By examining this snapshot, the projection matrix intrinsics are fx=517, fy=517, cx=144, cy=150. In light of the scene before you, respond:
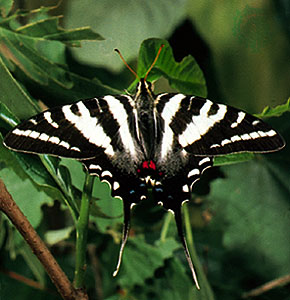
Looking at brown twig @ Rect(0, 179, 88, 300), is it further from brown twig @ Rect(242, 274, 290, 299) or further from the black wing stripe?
brown twig @ Rect(242, 274, 290, 299)

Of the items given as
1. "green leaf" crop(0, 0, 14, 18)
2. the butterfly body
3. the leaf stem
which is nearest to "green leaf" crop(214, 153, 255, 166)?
the butterfly body

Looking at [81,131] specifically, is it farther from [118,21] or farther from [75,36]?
[118,21]

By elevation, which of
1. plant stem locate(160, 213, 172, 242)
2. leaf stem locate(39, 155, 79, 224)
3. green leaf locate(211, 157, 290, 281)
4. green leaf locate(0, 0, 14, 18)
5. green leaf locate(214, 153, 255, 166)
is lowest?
green leaf locate(211, 157, 290, 281)

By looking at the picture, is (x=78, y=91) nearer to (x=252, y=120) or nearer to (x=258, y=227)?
(x=252, y=120)

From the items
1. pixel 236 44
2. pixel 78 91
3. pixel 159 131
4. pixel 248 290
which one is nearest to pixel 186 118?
pixel 159 131

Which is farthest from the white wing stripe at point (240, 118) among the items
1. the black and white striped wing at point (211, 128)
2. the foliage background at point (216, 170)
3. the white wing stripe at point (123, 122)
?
the foliage background at point (216, 170)

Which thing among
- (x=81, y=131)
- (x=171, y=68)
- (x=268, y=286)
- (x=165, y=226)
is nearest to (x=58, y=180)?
(x=81, y=131)
